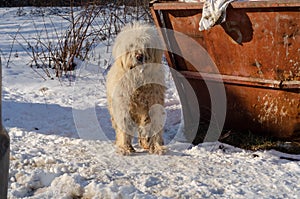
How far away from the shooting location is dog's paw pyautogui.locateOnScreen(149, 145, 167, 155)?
4227 millimetres

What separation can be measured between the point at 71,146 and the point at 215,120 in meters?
1.49

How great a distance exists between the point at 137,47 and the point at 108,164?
3.39 ft

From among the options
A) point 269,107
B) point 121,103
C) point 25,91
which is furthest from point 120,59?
point 25,91

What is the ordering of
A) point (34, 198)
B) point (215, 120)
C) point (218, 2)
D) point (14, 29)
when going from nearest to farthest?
point (34, 198) → point (218, 2) → point (215, 120) → point (14, 29)

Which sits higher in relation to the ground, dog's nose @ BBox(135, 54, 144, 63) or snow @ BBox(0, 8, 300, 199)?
dog's nose @ BBox(135, 54, 144, 63)

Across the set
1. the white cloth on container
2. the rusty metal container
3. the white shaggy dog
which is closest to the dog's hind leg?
the white shaggy dog

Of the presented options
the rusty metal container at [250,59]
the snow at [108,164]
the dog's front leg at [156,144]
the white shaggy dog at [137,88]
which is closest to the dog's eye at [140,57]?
the white shaggy dog at [137,88]

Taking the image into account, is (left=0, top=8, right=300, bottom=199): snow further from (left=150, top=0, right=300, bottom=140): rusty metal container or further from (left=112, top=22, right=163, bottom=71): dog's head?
(left=112, top=22, right=163, bottom=71): dog's head

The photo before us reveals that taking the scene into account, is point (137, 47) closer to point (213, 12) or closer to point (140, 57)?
point (140, 57)

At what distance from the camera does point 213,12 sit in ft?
13.0

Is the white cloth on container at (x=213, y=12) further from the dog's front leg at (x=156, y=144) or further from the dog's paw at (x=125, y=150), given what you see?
the dog's paw at (x=125, y=150)

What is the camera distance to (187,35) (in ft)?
14.6

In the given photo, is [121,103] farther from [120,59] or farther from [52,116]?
[52,116]

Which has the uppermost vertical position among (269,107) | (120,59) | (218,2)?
(218,2)
